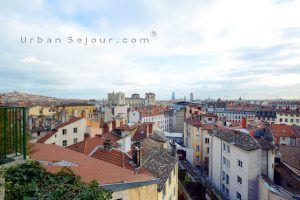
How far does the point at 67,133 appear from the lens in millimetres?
31484

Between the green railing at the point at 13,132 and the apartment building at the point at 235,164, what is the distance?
65.0 ft

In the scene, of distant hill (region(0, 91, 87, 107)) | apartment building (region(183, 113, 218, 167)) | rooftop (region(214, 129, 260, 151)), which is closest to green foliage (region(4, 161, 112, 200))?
distant hill (region(0, 91, 87, 107))

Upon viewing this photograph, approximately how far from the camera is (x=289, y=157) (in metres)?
27.2

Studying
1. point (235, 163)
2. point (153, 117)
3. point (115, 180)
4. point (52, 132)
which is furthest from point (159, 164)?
point (153, 117)

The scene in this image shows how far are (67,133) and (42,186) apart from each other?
2521 centimetres

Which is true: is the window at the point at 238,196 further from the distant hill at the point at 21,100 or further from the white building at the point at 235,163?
the distant hill at the point at 21,100

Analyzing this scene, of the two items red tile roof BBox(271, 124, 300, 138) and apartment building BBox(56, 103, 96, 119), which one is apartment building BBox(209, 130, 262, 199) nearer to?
apartment building BBox(56, 103, 96, 119)

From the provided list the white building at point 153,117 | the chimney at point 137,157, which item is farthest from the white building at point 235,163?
the white building at point 153,117

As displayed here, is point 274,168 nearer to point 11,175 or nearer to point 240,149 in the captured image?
point 240,149

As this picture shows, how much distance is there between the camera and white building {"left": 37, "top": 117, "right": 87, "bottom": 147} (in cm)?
2929

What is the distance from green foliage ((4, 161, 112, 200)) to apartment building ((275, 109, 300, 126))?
80238mm

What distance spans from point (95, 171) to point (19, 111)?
4.32m

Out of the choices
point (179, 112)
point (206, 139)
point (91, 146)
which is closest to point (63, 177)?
point (91, 146)

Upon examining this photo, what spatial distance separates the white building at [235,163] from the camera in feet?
74.9
